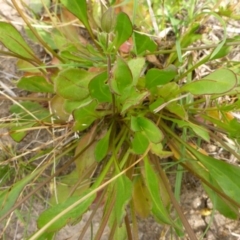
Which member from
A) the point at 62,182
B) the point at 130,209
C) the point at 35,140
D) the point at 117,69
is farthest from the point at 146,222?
the point at 117,69

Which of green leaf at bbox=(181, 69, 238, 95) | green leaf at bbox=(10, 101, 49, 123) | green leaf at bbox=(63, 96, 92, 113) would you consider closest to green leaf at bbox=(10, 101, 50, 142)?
green leaf at bbox=(10, 101, 49, 123)

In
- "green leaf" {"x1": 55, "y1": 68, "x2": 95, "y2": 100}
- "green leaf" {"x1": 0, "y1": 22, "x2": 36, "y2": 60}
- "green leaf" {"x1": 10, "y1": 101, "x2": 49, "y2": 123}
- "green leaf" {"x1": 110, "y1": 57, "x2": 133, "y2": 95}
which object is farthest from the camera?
"green leaf" {"x1": 10, "y1": 101, "x2": 49, "y2": 123}

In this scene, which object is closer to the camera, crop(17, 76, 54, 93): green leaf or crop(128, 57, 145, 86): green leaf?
crop(128, 57, 145, 86): green leaf

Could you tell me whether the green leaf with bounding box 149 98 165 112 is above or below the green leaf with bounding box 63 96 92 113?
below

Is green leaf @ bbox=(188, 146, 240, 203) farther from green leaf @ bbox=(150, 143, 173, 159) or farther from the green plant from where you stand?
green leaf @ bbox=(150, 143, 173, 159)

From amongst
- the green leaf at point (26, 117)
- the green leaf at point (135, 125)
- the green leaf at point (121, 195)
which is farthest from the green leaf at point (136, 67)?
the green leaf at point (26, 117)

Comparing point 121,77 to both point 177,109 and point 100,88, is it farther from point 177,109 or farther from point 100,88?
point 177,109

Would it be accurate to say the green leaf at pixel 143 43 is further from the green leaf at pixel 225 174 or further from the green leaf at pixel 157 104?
the green leaf at pixel 225 174

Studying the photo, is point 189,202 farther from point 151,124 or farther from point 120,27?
point 120,27
